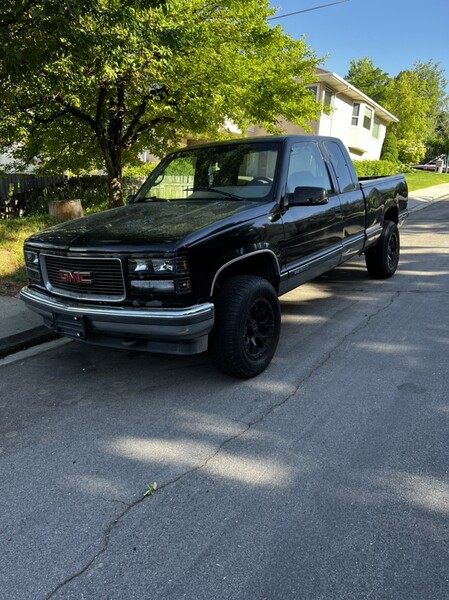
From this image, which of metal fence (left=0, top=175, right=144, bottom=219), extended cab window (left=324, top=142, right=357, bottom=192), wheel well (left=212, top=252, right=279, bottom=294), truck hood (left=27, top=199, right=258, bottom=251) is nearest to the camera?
truck hood (left=27, top=199, right=258, bottom=251)

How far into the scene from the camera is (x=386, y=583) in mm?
2020

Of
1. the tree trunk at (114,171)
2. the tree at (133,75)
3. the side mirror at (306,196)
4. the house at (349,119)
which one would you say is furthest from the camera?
the house at (349,119)

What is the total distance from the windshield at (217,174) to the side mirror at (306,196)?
0.22 m

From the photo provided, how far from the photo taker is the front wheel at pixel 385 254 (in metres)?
6.83

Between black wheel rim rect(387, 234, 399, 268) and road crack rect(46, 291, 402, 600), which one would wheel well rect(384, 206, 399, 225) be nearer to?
black wheel rim rect(387, 234, 399, 268)

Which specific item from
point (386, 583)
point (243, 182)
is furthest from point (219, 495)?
point (243, 182)

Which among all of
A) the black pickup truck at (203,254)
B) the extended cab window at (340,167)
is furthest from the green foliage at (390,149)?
the black pickup truck at (203,254)

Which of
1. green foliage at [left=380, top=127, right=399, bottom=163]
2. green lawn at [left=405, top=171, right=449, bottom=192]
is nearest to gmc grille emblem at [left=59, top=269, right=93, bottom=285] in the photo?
green lawn at [left=405, top=171, right=449, bottom=192]

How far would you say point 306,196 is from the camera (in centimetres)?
421

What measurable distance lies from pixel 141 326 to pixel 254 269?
4.18 ft

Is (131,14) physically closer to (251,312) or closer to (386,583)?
(251,312)

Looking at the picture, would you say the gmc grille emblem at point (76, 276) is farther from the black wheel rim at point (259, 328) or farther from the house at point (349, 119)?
the house at point (349, 119)

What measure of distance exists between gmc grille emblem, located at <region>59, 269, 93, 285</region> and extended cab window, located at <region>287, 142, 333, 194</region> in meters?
1.97

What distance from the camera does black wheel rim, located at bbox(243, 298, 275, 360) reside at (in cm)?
385
